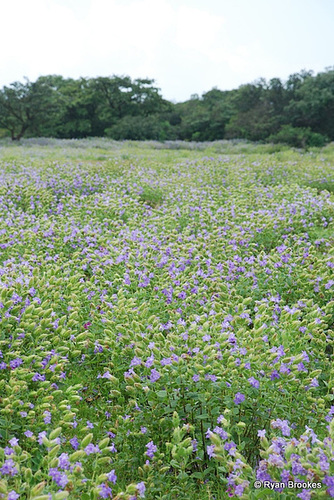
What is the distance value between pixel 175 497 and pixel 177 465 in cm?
33

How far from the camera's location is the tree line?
24281 mm

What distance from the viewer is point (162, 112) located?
1483 inches

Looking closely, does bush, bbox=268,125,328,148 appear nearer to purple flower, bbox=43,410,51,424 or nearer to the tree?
the tree

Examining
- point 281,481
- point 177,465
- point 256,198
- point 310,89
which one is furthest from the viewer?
point 310,89

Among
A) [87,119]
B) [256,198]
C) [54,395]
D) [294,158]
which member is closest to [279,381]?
[54,395]

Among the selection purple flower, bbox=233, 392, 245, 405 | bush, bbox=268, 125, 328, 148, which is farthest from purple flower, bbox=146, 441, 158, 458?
bush, bbox=268, 125, 328, 148

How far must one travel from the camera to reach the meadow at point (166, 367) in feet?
6.27

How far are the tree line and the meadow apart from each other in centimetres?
1800

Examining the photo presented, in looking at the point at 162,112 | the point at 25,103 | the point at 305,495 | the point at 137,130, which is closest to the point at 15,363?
the point at 305,495

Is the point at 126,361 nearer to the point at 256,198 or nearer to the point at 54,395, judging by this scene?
the point at 54,395

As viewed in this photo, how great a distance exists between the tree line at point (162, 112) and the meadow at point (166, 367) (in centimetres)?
1800

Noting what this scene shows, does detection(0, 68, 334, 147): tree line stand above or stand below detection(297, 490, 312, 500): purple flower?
above

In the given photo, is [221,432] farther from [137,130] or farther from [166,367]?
[137,130]

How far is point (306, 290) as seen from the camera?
3.83m
